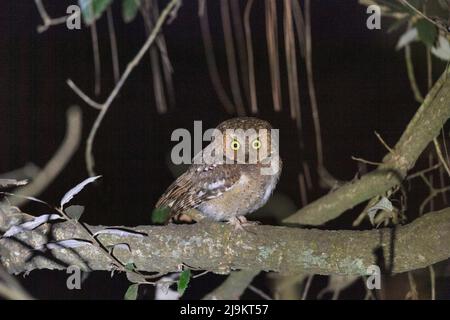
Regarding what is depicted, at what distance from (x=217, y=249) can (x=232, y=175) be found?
1.95 feet

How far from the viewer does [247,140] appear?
2.41m

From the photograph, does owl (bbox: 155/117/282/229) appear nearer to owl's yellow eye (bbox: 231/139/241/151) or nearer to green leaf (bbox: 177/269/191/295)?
owl's yellow eye (bbox: 231/139/241/151)

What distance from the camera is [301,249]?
1.84 meters

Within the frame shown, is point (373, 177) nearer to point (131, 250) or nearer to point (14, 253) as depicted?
point (131, 250)

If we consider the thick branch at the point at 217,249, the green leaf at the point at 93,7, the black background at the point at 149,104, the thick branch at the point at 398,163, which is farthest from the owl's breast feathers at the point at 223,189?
the green leaf at the point at 93,7

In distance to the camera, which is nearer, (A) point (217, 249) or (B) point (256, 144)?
(A) point (217, 249)

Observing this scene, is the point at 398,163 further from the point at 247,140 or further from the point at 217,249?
the point at 217,249

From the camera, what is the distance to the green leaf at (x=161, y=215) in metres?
2.25

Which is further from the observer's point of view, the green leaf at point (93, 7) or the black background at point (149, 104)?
the black background at point (149, 104)

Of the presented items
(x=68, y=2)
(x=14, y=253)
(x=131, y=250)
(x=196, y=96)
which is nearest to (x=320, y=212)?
(x=131, y=250)

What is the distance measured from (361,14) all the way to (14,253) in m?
2.44

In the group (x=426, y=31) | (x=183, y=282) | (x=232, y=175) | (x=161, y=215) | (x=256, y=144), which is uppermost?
(x=426, y=31)

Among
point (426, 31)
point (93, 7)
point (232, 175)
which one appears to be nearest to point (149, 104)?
point (232, 175)

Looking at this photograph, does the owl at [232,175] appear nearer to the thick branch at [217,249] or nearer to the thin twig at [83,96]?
the thick branch at [217,249]
